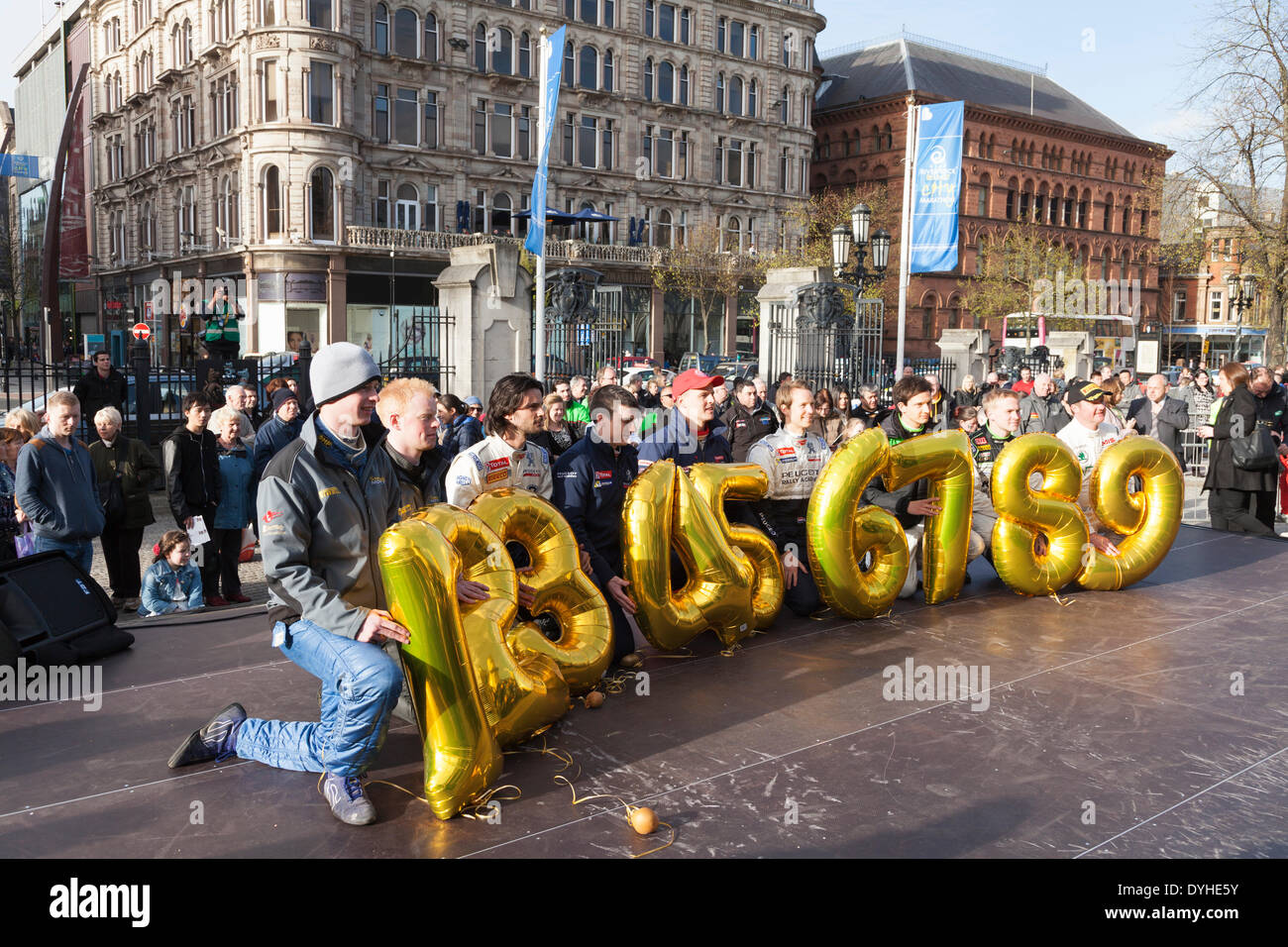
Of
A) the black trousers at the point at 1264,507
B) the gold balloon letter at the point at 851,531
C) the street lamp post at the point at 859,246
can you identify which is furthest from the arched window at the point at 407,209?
the gold balloon letter at the point at 851,531

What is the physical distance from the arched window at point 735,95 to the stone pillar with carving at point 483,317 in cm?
4298

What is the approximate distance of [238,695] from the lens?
5.84m

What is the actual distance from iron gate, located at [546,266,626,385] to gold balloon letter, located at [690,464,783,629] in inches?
335

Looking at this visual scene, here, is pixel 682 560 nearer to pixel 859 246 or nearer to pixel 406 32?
pixel 859 246

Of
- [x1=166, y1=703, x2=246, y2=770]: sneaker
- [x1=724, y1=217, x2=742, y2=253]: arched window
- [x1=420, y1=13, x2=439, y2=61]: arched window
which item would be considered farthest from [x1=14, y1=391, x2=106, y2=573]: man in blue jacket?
[x1=724, y1=217, x2=742, y2=253]: arched window

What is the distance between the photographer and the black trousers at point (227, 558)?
9.08 m

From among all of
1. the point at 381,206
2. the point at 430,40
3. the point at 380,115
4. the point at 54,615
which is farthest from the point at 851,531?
the point at 430,40

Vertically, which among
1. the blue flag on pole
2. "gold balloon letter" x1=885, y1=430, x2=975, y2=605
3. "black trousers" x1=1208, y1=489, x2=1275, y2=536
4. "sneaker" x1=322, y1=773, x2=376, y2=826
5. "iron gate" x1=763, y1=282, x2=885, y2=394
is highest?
the blue flag on pole

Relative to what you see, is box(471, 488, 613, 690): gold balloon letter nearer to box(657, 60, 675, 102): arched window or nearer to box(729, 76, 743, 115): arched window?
box(657, 60, 675, 102): arched window

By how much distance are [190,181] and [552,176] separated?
55.0ft

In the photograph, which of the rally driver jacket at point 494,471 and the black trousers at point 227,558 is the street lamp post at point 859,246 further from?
the rally driver jacket at point 494,471

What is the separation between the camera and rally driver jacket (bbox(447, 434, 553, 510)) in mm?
5906

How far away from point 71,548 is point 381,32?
41063 mm

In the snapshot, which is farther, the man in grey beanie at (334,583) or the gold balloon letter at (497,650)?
the gold balloon letter at (497,650)
